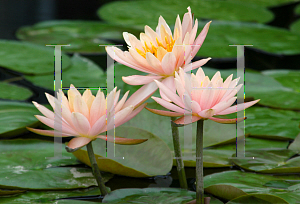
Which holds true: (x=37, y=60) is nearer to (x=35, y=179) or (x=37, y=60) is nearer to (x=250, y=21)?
(x=35, y=179)

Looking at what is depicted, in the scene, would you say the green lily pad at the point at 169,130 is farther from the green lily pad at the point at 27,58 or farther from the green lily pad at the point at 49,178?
the green lily pad at the point at 27,58

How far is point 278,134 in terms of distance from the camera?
973 mm

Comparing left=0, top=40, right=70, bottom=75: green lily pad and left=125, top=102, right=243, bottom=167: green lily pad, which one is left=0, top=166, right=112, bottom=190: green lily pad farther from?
left=0, top=40, right=70, bottom=75: green lily pad

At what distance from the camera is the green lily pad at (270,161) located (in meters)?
0.76

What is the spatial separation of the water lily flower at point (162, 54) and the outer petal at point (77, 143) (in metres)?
0.13

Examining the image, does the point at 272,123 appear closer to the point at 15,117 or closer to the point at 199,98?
the point at 199,98

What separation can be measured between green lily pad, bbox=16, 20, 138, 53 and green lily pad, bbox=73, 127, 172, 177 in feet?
3.30

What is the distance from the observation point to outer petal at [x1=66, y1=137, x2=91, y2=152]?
490mm

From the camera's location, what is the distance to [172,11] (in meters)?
2.57

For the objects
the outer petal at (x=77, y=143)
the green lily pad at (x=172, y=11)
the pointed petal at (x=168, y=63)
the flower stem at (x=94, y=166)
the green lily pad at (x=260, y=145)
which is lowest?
the green lily pad at (x=260, y=145)

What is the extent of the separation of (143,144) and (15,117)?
0.45m

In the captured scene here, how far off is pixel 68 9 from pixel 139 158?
226cm

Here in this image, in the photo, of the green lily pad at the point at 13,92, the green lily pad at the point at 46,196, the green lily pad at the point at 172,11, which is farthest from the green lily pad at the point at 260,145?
the green lily pad at the point at 172,11

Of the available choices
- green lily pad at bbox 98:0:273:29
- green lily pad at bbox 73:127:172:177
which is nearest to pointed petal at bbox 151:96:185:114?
green lily pad at bbox 73:127:172:177
